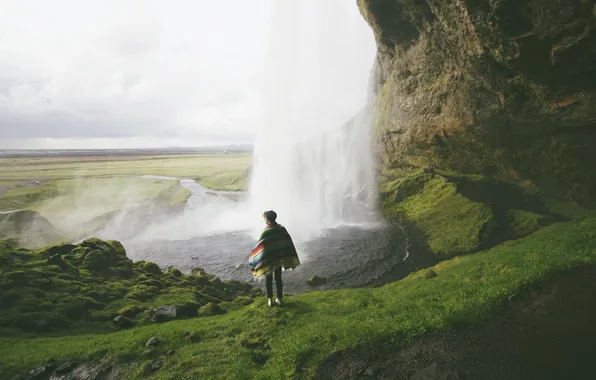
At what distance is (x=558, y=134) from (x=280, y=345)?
34.8m

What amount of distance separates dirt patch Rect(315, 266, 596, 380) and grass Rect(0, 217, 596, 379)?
1.71 ft

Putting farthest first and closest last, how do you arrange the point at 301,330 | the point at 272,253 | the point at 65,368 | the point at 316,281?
the point at 316,281 < the point at 272,253 < the point at 301,330 < the point at 65,368

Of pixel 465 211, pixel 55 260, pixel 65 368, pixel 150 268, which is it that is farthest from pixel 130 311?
pixel 465 211

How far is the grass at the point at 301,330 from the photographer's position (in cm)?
1221

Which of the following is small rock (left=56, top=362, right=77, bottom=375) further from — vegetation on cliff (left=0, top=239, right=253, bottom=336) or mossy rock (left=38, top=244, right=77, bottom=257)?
mossy rock (left=38, top=244, right=77, bottom=257)

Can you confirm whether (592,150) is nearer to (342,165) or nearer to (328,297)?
(328,297)

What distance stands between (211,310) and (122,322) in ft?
15.9

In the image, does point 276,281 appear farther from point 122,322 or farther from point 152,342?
point 122,322

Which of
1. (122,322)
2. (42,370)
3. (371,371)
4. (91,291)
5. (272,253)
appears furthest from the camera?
(91,291)

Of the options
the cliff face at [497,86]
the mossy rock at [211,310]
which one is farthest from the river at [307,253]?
the cliff face at [497,86]

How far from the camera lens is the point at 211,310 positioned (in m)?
20.7

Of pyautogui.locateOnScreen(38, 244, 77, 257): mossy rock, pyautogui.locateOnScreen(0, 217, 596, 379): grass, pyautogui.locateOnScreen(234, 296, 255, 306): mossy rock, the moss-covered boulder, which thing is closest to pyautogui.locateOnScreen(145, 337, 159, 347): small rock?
pyautogui.locateOnScreen(0, 217, 596, 379): grass

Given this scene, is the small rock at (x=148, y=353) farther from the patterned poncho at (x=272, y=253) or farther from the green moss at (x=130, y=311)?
the green moss at (x=130, y=311)

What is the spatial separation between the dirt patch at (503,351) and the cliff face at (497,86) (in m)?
21.5
